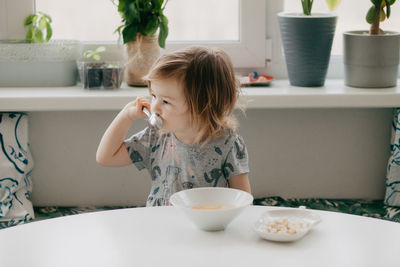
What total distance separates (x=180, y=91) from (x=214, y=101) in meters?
0.09

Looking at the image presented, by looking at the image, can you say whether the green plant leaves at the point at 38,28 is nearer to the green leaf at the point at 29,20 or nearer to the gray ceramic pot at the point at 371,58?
the green leaf at the point at 29,20

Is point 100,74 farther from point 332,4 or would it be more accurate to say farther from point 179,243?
point 179,243

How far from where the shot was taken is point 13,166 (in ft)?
6.66

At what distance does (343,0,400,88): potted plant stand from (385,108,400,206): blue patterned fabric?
134 mm

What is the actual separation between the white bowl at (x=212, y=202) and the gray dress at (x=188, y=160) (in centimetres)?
32

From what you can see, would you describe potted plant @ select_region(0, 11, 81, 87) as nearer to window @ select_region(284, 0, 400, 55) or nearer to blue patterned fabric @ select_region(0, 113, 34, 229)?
blue patterned fabric @ select_region(0, 113, 34, 229)

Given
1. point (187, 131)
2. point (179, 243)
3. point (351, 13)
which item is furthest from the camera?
point (351, 13)

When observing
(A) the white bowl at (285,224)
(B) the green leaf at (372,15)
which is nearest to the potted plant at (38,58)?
(B) the green leaf at (372,15)

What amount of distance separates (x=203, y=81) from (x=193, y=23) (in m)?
0.87

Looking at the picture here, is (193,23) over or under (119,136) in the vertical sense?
over

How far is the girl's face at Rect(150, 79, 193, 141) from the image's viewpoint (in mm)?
1346

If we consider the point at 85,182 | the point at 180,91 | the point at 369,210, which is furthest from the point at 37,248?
the point at 369,210

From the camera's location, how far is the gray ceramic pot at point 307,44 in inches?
78.4

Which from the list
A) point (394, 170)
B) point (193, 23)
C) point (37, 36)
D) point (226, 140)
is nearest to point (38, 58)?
point (37, 36)
